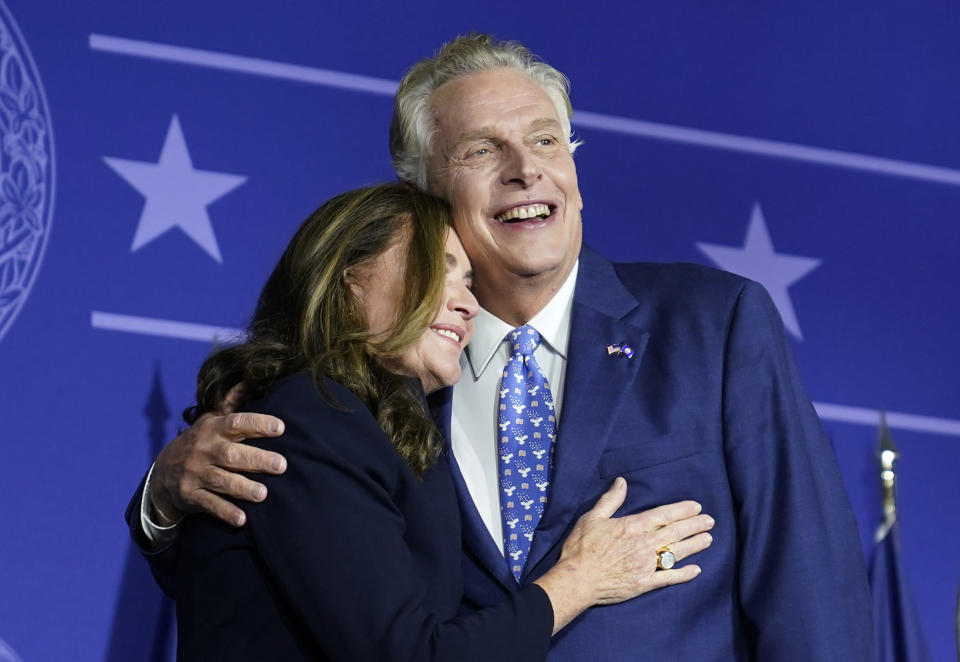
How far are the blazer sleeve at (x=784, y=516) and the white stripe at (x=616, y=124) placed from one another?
1.17 m

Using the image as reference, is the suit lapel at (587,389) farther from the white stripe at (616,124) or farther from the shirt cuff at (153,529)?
the white stripe at (616,124)

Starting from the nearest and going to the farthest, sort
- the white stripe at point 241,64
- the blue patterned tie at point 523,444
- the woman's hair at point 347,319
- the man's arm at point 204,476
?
the man's arm at point 204,476 < the woman's hair at point 347,319 < the blue patterned tie at point 523,444 < the white stripe at point 241,64

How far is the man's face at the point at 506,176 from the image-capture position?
86.0 inches

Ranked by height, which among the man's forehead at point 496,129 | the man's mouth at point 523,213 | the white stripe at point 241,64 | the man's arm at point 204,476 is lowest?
the man's arm at point 204,476

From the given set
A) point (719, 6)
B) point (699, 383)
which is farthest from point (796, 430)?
point (719, 6)

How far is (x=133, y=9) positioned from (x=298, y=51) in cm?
37

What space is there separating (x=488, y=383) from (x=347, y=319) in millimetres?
406

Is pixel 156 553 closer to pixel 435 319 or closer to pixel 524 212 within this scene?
pixel 435 319

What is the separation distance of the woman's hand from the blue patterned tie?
0.10m

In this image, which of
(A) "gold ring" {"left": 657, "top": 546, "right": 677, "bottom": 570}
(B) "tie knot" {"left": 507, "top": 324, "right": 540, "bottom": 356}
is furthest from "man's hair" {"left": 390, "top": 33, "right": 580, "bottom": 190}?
(A) "gold ring" {"left": 657, "top": 546, "right": 677, "bottom": 570}

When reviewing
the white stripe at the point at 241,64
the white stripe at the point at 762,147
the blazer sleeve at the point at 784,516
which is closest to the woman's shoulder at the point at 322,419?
the blazer sleeve at the point at 784,516

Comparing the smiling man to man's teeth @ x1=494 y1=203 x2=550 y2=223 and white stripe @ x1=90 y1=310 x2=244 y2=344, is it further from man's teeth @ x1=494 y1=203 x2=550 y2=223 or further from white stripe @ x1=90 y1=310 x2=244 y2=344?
white stripe @ x1=90 y1=310 x2=244 y2=344

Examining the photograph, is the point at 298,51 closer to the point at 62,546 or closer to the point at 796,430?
the point at 62,546

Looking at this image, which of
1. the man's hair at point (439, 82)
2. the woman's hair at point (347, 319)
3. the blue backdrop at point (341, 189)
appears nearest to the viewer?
the woman's hair at point (347, 319)
